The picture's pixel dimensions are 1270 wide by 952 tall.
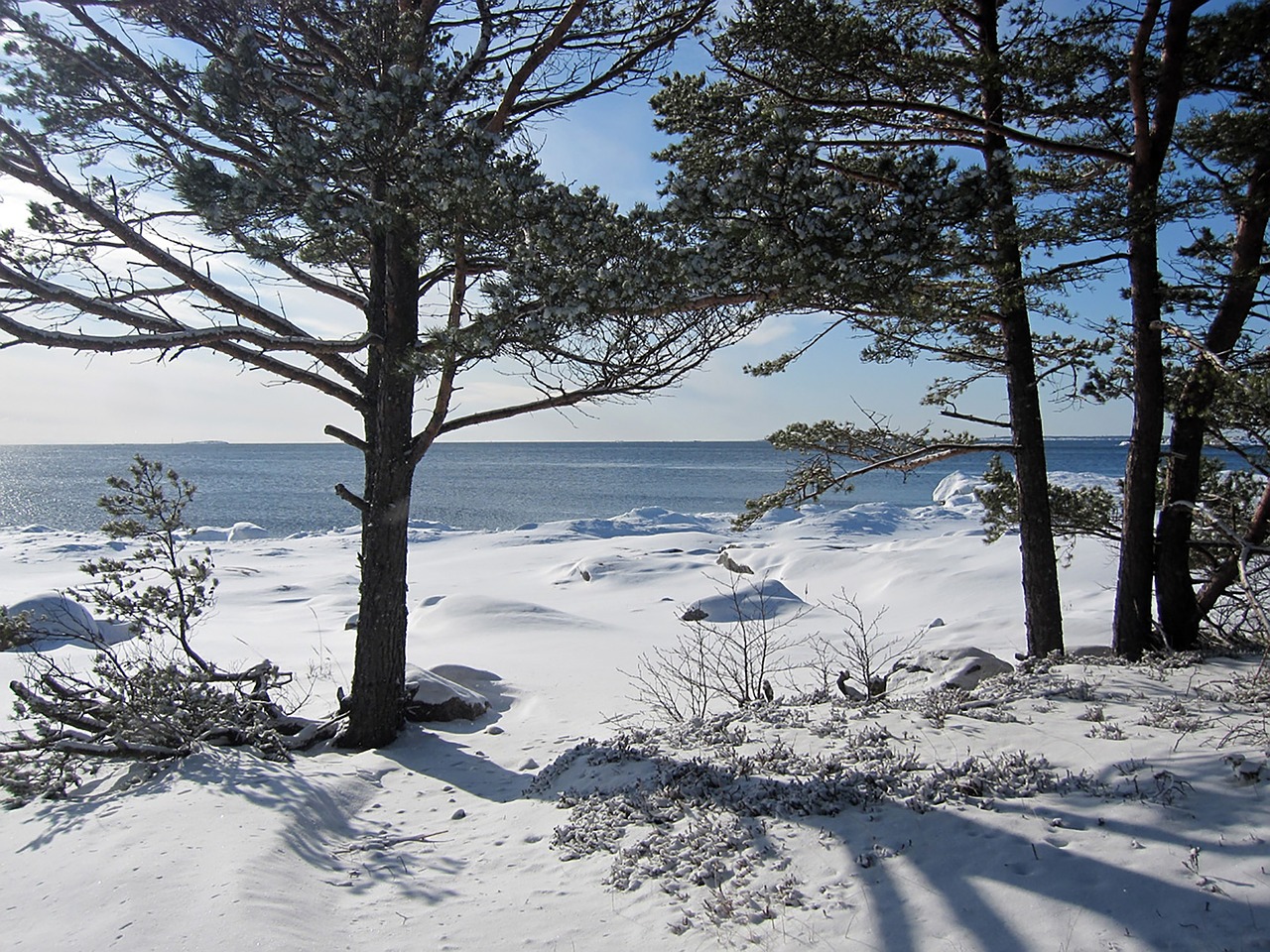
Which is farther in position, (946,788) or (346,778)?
(346,778)

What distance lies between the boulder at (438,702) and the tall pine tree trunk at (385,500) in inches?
36.9

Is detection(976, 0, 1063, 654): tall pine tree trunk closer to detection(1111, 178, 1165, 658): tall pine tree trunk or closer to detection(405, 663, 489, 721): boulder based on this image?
detection(1111, 178, 1165, 658): tall pine tree trunk

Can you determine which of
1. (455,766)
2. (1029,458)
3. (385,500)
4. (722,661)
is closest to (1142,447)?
(1029,458)

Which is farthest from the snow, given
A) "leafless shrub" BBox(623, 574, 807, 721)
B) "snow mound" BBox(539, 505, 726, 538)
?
"snow mound" BBox(539, 505, 726, 538)

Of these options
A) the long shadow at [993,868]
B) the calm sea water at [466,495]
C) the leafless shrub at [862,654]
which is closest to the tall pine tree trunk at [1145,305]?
the leafless shrub at [862,654]

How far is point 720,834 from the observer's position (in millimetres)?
3822

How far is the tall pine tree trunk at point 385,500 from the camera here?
652 cm

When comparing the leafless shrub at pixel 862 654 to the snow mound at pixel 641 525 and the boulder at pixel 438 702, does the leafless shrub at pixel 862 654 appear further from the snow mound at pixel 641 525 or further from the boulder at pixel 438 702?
the snow mound at pixel 641 525

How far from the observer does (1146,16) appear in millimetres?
6219

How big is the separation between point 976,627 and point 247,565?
66.9 feet

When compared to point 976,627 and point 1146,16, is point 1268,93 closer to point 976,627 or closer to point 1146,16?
point 1146,16

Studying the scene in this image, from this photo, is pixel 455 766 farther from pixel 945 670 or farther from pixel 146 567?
pixel 945 670

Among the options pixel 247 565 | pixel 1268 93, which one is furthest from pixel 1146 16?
pixel 247 565

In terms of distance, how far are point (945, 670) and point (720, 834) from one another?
5.13 meters
